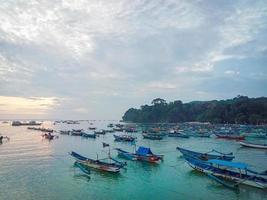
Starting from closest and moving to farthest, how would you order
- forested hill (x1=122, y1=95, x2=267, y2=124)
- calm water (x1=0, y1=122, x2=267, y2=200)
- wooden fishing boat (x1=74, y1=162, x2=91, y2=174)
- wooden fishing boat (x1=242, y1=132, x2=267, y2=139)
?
1. calm water (x1=0, y1=122, x2=267, y2=200)
2. wooden fishing boat (x1=74, y1=162, x2=91, y2=174)
3. wooden fishing boat (x1=242, y1=132, x2=267, y2=139)
4. forested hill (x1=122, y1=95, x2=267, y2=124)

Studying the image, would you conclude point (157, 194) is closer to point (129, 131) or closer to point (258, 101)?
point (129, 131)

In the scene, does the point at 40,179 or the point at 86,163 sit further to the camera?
the point at 86,163

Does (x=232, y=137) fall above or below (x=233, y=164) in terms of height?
above

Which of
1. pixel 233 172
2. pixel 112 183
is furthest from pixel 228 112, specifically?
pixel 112 183

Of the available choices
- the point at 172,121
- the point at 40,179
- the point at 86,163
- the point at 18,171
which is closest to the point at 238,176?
the point at 86,163

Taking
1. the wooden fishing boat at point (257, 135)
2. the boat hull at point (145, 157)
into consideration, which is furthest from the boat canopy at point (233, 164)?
the wooden fishing boat at point (257, 135)

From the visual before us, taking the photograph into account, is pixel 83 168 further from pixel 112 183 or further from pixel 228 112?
pixel 228 112

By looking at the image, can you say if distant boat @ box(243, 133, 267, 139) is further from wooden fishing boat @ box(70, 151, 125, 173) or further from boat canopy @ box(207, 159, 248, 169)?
wooden fishing boat @ box(70, 151, 125, 173)

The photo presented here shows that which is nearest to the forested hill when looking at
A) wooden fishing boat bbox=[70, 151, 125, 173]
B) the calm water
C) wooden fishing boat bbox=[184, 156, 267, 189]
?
the calm water

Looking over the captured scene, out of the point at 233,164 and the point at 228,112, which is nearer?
the point at 233,164
